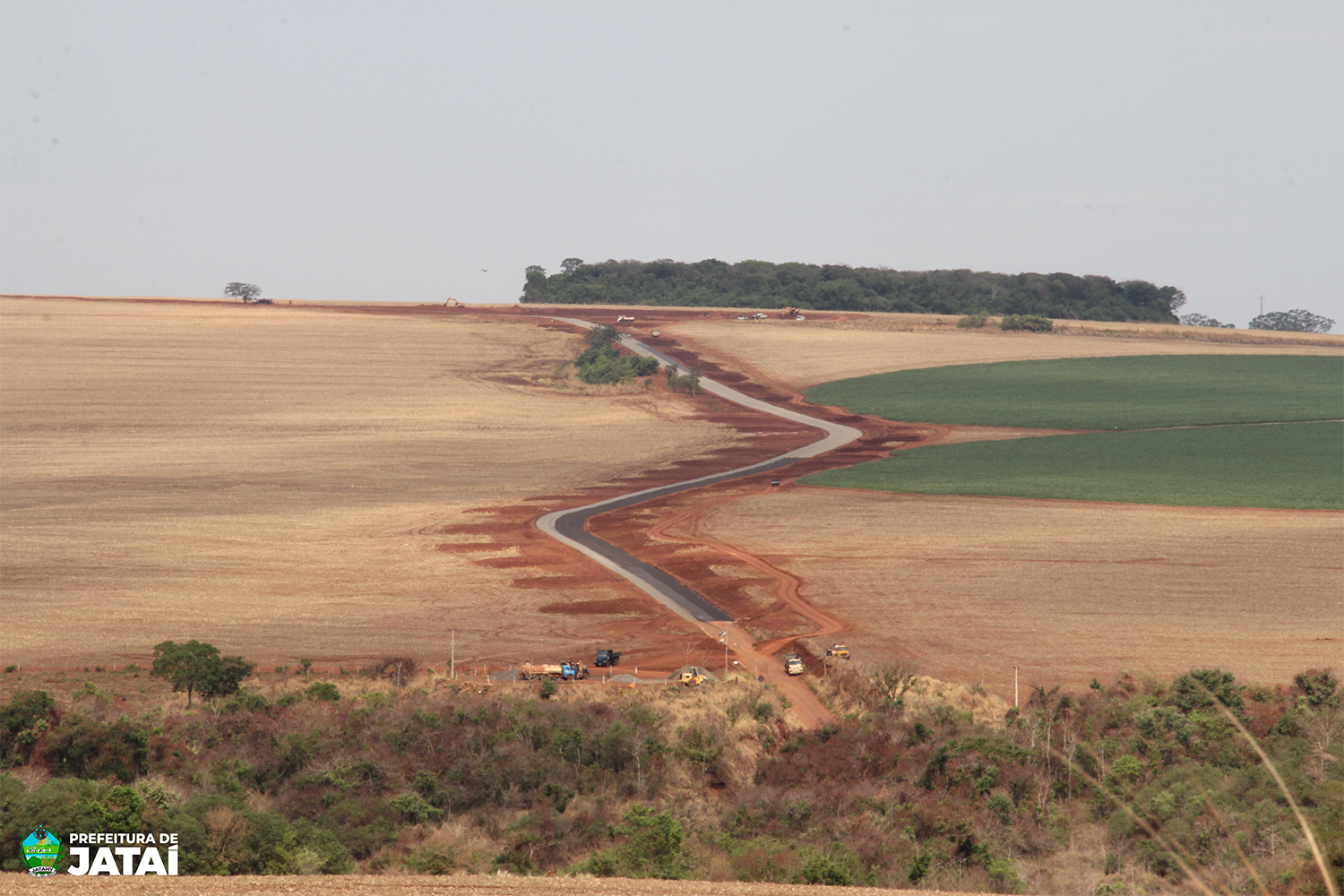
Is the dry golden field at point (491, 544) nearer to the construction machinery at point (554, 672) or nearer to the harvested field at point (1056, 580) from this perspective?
the harvested field at point (1056, 580)

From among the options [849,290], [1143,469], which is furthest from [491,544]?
[849,290]

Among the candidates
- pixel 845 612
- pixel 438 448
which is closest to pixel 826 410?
pixel 438 448

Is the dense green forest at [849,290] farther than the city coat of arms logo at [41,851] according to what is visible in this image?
Yes

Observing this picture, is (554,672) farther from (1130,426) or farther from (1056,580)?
(1130,426)

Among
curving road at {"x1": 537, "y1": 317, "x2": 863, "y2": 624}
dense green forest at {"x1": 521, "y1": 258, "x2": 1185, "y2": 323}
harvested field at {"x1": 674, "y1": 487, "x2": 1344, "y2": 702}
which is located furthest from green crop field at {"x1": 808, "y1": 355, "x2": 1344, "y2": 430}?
dense green forest at {"x1": 521, "y1": 258, "x2": 1185, "y2": 323}

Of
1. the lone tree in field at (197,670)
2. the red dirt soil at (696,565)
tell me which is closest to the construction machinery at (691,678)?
the red dirt soil at (696,565)

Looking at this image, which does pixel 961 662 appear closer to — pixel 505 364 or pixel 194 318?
pixel 505 364
